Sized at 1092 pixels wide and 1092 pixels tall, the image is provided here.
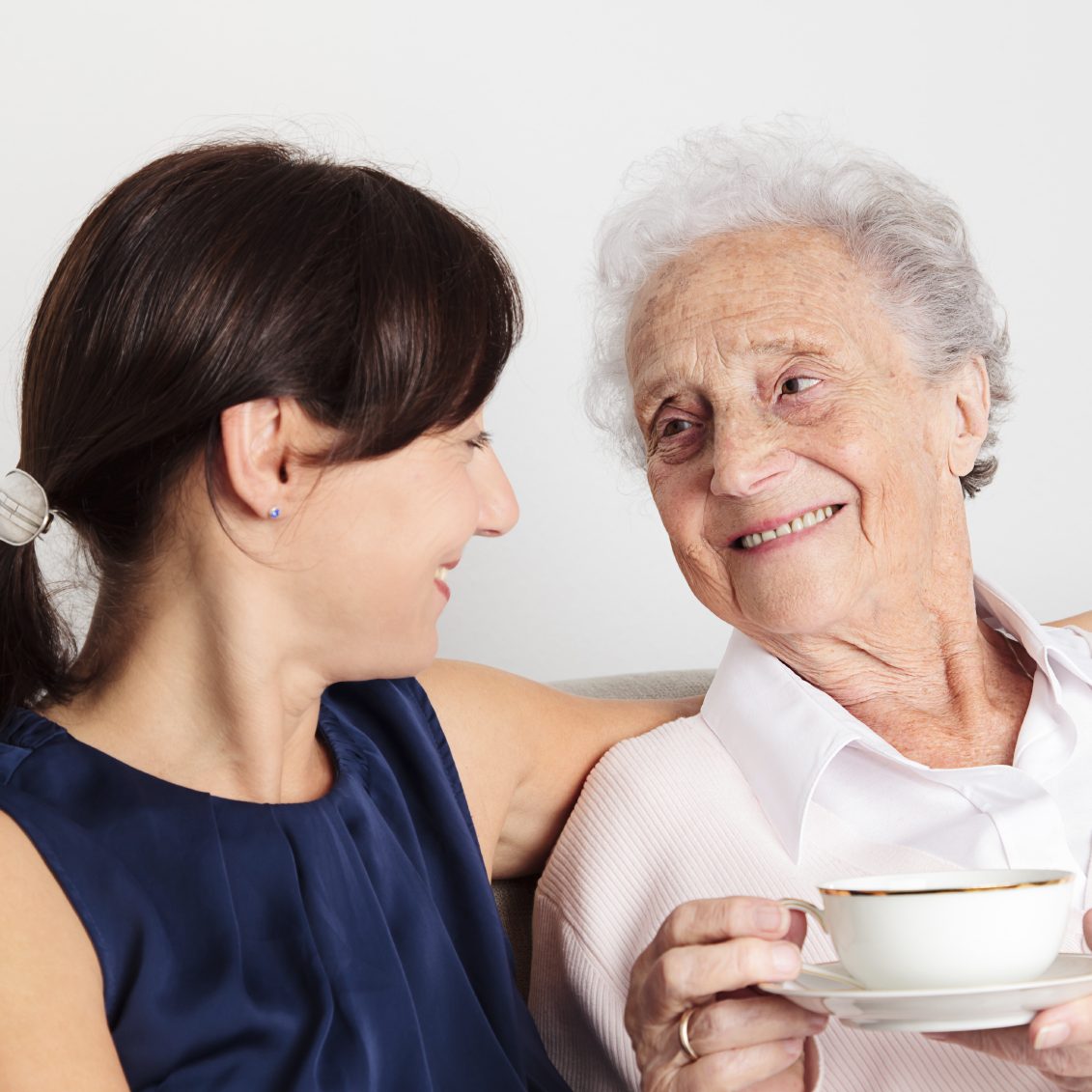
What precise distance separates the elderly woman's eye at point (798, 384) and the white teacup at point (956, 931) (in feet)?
2.57

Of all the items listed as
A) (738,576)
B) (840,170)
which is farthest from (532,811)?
(840,170)

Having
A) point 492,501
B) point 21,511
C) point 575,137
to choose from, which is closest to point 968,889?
point 492,501

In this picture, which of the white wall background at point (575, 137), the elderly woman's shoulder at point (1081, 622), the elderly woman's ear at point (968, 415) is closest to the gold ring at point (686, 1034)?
the elderly woman's ear at point (968, 415)

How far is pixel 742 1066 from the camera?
116cm

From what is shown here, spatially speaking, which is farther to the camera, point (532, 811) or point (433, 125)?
point (433, 125)

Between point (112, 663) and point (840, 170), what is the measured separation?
1084mm

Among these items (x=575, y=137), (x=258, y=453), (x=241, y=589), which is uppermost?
(x=575, y=137)

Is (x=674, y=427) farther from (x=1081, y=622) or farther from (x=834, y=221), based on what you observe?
(x=1081, y=622)

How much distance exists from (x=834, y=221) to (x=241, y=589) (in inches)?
35.5

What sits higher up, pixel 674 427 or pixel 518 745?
pixel 674 427

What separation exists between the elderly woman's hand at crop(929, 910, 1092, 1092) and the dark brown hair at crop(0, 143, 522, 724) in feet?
2.39

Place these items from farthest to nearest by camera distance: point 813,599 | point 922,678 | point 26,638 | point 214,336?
point 922,678
point 813,599
point 26,638
point 214,336

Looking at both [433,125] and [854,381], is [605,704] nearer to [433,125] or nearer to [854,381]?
[854,381]

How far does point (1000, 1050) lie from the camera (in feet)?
3.69
